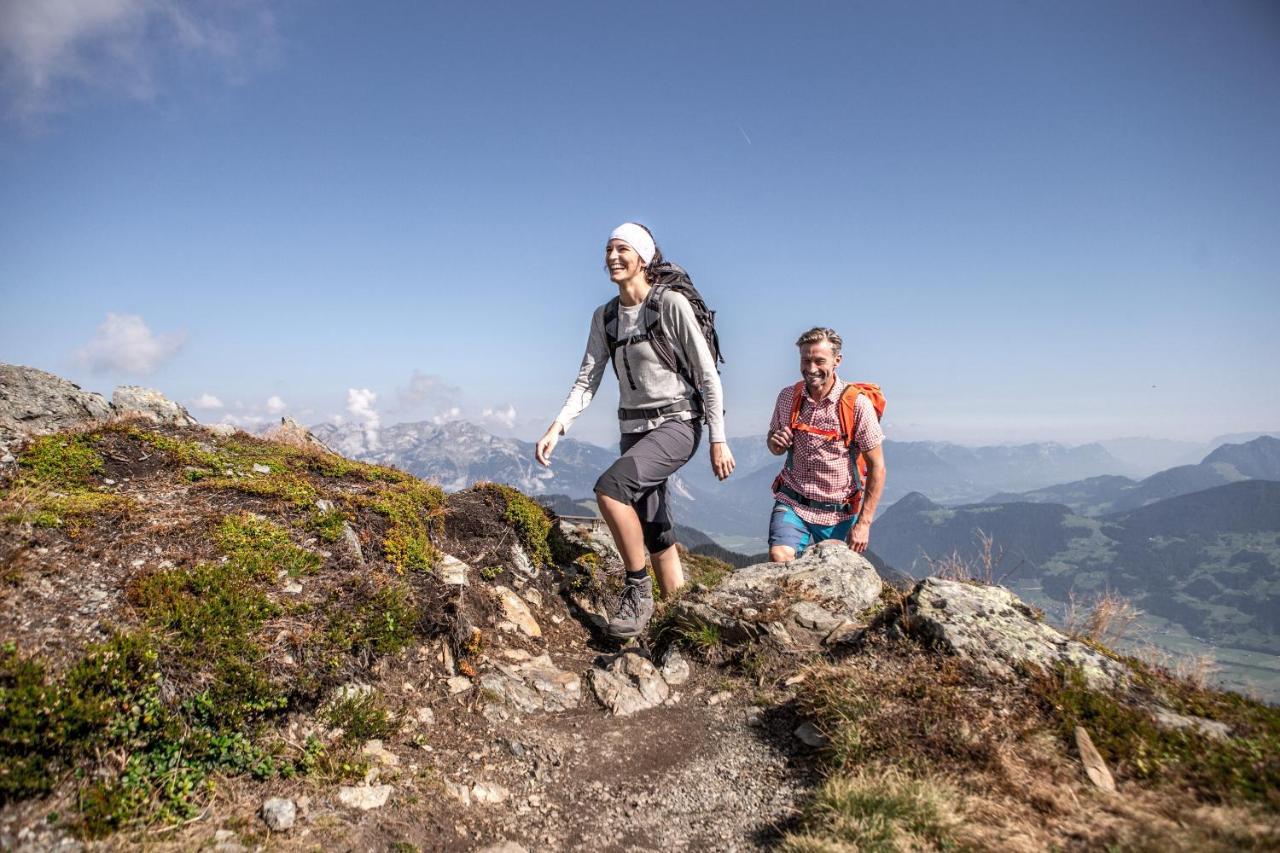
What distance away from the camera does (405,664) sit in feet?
18.3

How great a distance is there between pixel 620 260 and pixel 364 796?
193 inches

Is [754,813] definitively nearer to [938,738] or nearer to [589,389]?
[938,738]

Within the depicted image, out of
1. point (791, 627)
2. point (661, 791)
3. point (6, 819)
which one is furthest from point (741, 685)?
point (6, 819)

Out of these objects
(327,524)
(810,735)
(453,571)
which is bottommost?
(810,735)

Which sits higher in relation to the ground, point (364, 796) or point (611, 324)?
point (611, 324)

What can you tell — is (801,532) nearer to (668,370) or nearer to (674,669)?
(674,669)

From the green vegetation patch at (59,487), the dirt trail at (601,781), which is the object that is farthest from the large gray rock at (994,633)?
the green vegetation patch at (59,487)

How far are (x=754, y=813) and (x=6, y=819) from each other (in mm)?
4284

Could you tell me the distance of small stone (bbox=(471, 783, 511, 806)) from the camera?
4.36m

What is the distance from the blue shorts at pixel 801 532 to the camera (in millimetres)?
7520

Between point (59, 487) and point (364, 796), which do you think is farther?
point (59, 487)

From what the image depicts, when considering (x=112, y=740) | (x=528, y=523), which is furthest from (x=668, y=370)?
(x=112, y=740)

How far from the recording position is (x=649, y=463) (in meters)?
5.98

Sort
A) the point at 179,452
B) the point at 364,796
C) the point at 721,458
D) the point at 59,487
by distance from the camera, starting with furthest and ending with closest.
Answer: the point at 179,452 < the point at 59,487 < the point at 721,458 < the point at 364,796
